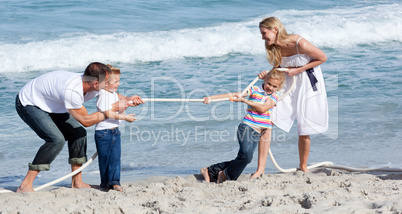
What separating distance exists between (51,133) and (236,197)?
74.7 inches

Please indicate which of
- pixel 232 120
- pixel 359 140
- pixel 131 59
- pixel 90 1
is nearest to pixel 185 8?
pixel 90 1

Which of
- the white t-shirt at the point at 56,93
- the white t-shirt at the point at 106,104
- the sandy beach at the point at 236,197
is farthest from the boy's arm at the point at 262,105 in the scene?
the white t-shirt at the point at 56,93

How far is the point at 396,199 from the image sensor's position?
365 centimetres

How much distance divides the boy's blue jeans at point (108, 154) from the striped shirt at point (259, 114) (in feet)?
4.41

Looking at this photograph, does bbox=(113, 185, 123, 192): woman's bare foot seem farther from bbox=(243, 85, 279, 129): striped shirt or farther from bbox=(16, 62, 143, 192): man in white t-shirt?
bbox=(243, 85, 279, 129): striped shirt

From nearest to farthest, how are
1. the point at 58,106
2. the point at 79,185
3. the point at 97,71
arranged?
1. the point at 97,71
2. the point at 58,106
3. the point at 79,185

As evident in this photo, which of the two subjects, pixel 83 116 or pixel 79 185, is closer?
pixel 83 116

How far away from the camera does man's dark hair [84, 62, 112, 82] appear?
4.42 meters

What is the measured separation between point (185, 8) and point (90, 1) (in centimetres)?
356

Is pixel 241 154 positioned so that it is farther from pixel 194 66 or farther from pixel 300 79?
pixel 194 66

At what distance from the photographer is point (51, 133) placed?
4652mm

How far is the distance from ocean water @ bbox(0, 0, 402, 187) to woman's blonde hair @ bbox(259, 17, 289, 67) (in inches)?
57.2

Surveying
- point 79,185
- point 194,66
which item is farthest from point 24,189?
point 194,66

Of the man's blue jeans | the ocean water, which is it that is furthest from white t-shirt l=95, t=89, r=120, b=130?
the ocean water
